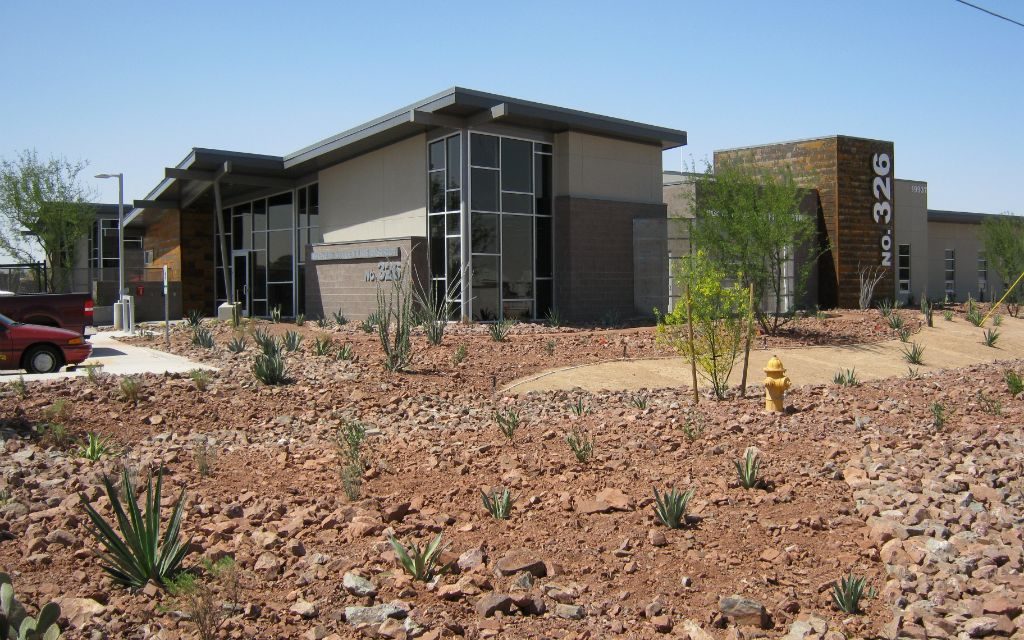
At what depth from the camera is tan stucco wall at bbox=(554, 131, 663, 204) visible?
2367 centimetres

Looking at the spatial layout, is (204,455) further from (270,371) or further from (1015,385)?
(1015,385)

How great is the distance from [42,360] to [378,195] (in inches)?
458

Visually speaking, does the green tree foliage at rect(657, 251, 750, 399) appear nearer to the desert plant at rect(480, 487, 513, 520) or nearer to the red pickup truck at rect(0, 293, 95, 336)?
the desert plant at rect(480, 487, 513, 520)

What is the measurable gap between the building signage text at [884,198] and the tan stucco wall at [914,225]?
6393 millimetres

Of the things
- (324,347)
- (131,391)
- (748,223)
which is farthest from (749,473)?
(748,223)

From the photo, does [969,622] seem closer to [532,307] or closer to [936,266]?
[532,307]

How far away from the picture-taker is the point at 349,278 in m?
25.6

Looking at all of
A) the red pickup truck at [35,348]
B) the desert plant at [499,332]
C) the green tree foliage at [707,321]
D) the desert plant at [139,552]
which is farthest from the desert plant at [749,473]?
the red pickup truck at [35,348]

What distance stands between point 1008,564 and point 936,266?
39.1m

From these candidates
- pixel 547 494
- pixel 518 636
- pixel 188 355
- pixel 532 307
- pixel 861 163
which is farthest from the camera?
pixel 861 163

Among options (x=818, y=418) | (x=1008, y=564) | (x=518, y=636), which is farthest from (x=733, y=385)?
(x=518, y=636)

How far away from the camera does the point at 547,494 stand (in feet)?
22.4

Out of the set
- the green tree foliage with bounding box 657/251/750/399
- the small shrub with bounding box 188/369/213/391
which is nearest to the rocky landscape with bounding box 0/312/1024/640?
the small shrub with bounding box 188/369/213/391

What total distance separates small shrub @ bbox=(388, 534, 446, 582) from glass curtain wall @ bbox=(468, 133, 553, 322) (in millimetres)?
16961
